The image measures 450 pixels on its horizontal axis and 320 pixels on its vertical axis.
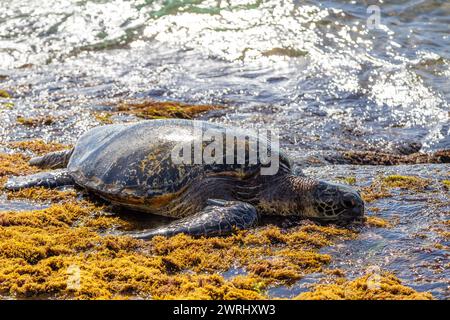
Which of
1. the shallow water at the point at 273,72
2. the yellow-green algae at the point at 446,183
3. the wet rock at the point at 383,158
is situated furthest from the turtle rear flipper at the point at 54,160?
the yellow-green algae at the point at 446,183

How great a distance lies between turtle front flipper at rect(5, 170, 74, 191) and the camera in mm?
7328

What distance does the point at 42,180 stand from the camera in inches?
293

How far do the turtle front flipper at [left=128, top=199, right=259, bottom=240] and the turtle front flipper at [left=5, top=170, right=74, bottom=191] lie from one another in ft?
6.47

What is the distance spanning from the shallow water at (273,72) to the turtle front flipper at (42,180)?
0.45 metres

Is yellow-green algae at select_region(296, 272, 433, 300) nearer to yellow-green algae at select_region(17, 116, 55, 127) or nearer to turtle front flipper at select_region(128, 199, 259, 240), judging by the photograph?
turtle front flipper at select_region(128, 199, 259, 240)

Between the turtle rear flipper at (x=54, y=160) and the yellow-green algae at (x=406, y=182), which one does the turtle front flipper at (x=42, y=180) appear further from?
the yellow-green algae at (x=406, y=182)

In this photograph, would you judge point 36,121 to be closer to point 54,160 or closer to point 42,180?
point 54,160

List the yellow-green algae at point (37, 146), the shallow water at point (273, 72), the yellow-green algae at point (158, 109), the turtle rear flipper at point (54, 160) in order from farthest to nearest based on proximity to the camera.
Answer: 1. the yellow-green algae at point (158, 109)
2. the shallow water at point (273, 72)
3. the yellow-green algae at point (37, 146)
4. the turtle rear flipper at point (54, 160)

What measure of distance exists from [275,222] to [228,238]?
0.84m

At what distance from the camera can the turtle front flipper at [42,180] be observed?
289 inches

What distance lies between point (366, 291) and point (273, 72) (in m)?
11.5

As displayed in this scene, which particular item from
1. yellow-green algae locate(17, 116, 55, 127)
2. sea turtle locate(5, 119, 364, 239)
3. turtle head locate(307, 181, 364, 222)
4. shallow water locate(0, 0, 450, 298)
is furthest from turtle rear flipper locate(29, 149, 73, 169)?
turtle head locate(307, 181, 364, 222)

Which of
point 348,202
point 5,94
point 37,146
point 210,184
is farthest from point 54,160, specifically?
point 5,94
